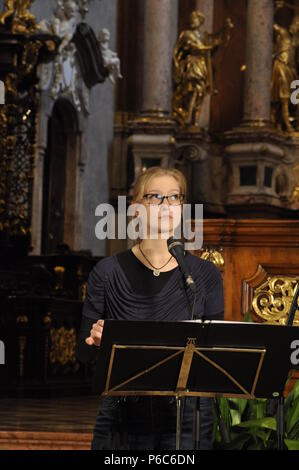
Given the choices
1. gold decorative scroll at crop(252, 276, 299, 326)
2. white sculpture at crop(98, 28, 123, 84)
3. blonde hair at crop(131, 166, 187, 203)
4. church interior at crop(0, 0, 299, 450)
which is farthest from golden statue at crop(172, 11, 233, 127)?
blonde hair at crop(131, 166, 187, 203)

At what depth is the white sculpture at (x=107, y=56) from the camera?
16.6 metres

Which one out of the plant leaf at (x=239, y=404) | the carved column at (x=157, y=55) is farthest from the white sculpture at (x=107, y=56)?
the plant leaf at (x=239, y=404)

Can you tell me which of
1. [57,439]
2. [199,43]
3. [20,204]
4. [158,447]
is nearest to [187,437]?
[158,447]

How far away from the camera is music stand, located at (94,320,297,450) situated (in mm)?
3928

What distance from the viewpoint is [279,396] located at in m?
4.14

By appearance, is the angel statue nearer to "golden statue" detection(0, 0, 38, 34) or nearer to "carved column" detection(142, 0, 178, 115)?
"carved column" detection(142, 0, 178, 115)

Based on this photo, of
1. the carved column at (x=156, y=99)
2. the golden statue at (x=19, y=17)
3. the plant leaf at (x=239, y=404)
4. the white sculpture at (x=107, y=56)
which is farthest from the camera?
the carved column at (x=156, y=99)

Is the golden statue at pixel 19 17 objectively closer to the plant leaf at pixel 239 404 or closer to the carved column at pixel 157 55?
the carved column at pixel 157 55

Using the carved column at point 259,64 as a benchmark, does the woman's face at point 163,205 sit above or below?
below

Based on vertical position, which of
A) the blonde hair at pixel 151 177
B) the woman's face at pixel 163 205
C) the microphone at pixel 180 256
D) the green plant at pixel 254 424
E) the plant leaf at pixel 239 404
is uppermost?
the blonde hair at pixel 151 177

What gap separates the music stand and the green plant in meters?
0.87

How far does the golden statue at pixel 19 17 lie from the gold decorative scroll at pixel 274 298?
633cm

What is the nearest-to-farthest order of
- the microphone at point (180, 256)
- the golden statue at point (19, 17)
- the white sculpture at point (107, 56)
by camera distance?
1. the microphone at point (180, 256)
2. the golden statue at point (19, 17)
3. the white sculpture at point (107, 56)

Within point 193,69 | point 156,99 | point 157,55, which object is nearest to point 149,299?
point 156,99
